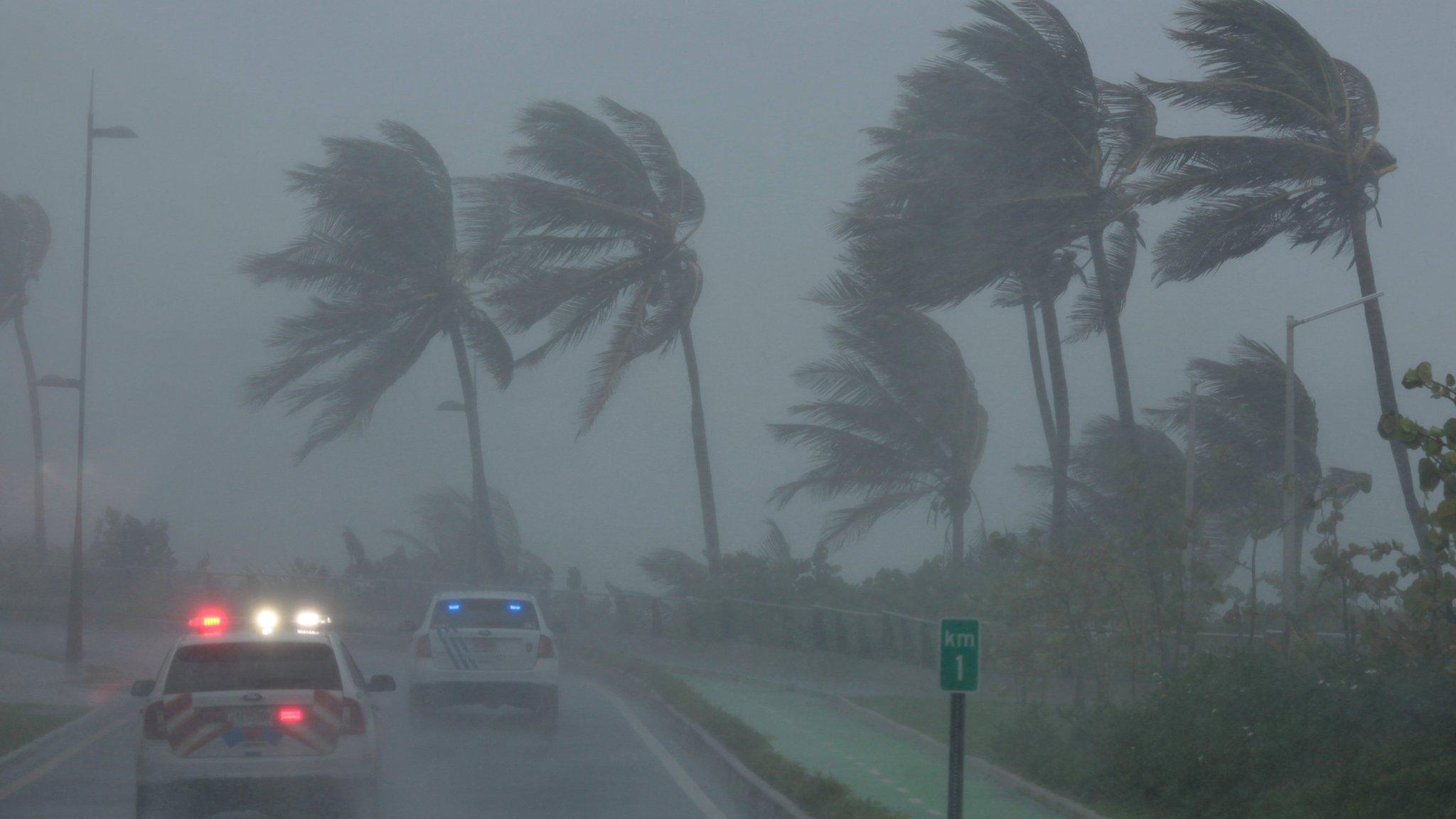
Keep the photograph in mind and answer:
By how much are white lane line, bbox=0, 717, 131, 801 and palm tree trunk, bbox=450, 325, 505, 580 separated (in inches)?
751

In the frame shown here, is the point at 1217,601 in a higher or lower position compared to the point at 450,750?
higher

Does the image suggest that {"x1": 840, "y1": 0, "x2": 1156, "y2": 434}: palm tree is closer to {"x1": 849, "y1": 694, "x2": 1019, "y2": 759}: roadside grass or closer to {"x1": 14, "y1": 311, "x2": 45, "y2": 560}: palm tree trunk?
{"x1": 849, "y1": 694, "x2": 1019, "y2": 759}: roadside grass

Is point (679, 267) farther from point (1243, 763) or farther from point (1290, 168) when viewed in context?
point (1243, 763)

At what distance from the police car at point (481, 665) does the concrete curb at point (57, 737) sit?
3697 millimetres

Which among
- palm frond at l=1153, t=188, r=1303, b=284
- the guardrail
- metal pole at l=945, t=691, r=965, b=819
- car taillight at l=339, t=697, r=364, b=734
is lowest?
the guardrail

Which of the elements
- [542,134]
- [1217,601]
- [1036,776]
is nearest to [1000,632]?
[1217,601]

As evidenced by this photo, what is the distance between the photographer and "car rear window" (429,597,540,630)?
1717 centimetres

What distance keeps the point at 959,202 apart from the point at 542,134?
1267 cm

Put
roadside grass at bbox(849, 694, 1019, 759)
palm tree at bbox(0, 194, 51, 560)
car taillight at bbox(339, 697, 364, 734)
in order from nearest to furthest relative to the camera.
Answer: car taillight at bbox(339, 697, 364, 734), roadside grass at bbox(849, 694, 1019, 759), palm tree at bbox(0, 194, 51, 560)

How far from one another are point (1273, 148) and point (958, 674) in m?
16.3

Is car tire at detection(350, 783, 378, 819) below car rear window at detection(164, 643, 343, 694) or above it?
below

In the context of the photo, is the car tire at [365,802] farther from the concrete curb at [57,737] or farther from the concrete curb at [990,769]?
the concrete curb at [990,769]

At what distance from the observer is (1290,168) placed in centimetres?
2136

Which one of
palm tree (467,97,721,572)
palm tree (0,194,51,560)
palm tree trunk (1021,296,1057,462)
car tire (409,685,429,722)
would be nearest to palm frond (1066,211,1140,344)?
palm tree trunk (1021,296,1057,462)
